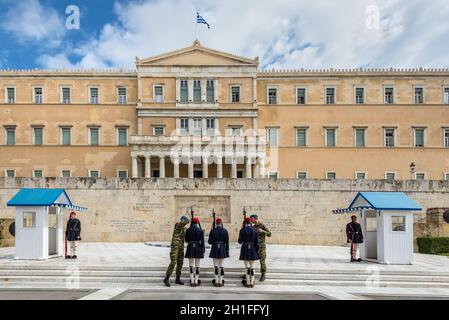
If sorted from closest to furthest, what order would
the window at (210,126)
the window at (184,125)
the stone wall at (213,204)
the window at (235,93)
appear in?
the stone wall at (213,204) < the window at (184,125) < the window at (210,126) < the window at (235,93)

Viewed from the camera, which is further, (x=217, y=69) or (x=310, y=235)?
(x=217, y=69)

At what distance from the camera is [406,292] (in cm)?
1200

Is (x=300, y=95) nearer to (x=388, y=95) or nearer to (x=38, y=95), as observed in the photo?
(x=388, y=95)

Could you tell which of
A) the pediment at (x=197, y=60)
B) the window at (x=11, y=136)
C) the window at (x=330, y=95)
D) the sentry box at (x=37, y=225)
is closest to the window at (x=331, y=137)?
the window at (x=330, y=95)

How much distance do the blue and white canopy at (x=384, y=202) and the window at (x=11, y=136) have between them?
37.5 metres

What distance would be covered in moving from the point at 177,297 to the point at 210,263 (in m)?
4.45

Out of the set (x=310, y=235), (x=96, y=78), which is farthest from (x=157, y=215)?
(x=96, y=78)

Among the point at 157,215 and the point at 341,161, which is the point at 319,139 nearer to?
the point at 341,161

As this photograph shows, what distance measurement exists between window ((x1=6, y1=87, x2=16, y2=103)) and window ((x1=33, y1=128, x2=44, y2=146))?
383 centimetres

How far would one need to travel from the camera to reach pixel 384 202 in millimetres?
15992


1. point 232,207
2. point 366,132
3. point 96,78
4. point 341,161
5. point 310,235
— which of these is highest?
point 96,78

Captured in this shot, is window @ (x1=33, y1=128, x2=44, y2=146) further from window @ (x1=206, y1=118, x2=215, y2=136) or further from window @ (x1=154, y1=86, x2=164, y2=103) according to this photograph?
window @ (x1=206, y1=118, x2=215, y2=136)

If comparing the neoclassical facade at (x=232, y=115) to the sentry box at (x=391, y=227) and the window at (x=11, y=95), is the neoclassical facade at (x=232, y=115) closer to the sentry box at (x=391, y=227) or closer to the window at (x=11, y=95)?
the window at (x=11, y=95)

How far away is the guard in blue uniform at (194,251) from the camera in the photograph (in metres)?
12.0
